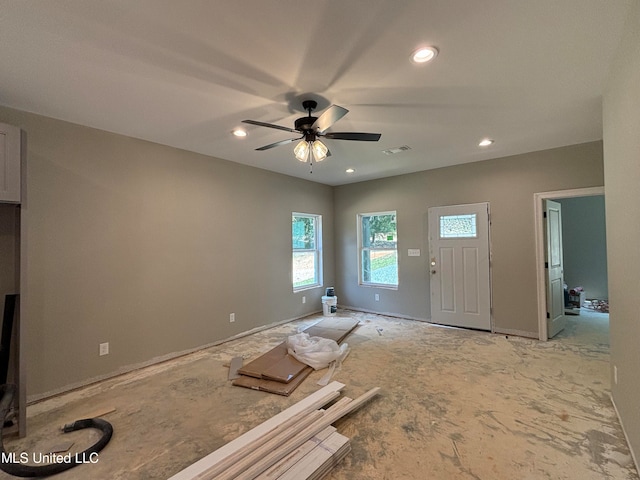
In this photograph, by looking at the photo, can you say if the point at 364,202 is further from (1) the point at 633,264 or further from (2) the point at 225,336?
(1) the point at 633,264

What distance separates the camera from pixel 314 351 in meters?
3.22

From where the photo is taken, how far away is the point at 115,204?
10.1 feet

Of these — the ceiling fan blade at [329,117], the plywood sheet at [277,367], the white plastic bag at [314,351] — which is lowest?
the plywood sheet at [277,367]

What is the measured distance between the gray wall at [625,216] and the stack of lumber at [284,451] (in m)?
1.86

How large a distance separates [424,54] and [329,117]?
0.73 m

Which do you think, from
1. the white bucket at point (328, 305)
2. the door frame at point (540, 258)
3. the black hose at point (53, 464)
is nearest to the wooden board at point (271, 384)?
the black hose at point (53, 464)

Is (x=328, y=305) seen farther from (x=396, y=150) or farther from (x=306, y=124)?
(x=306, y=124)

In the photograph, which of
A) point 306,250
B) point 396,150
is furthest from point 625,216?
point 306,250

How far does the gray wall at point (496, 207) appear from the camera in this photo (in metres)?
3.81

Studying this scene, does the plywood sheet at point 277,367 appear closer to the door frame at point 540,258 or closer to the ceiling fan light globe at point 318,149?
the ceiling fan light globe at point 318,149

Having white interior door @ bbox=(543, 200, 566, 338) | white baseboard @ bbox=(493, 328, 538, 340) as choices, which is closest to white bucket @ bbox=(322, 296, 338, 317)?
white baseboard @ bbox=(493, 328, 538, 340)

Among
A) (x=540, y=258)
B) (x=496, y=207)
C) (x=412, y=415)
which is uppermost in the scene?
(x=496, y=207)

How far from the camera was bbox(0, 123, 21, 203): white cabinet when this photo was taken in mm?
2023

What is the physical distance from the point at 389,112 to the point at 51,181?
3.27 metres
